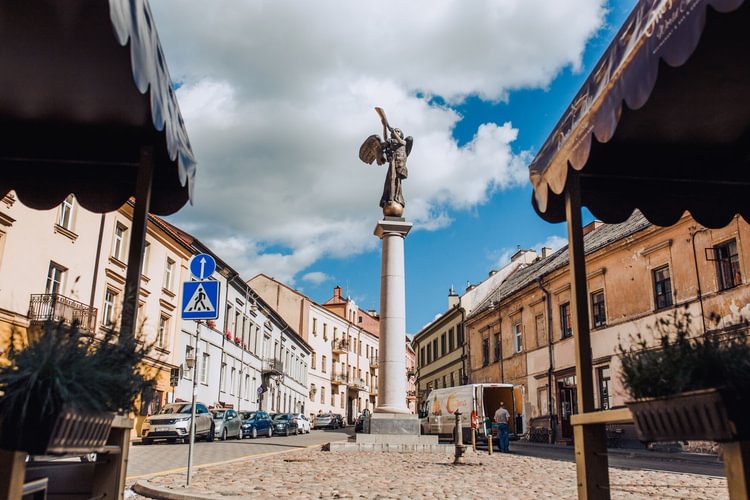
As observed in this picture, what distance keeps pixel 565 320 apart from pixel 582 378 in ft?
91.5

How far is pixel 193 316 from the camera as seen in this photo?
31.6 feet

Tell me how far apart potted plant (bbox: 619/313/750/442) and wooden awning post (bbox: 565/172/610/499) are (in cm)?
116

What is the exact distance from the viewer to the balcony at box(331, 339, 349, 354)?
81.2m

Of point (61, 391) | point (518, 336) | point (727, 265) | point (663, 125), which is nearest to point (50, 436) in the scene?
point (61, 391)

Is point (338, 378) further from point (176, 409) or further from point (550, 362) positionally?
point (176, 409)

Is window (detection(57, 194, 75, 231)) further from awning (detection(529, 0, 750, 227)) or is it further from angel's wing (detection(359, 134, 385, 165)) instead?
awning (detection(529, 0, 750, 227))

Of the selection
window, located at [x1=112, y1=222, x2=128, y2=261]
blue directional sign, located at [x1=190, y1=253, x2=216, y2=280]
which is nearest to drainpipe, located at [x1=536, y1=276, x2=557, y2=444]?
window, located at [x1=112, y1=222, x2=128, y2=261]

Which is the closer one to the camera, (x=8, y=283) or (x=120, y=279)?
(x=8, y=283)

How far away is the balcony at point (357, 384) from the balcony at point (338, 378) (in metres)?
1.24

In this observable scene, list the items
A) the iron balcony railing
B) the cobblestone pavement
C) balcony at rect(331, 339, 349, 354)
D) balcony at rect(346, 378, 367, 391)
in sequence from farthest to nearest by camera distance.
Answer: balcony at rect(346, 378, 367, 391), the iron balcony railing, balcony at rect(331, 339, 349, 354), the cobblestone pavement

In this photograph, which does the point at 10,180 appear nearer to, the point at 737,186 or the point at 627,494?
the point at 737,186

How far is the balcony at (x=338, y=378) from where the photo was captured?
268 ft

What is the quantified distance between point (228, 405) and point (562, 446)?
22486mm

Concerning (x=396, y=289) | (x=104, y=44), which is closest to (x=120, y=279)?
(x=396, y=289)
